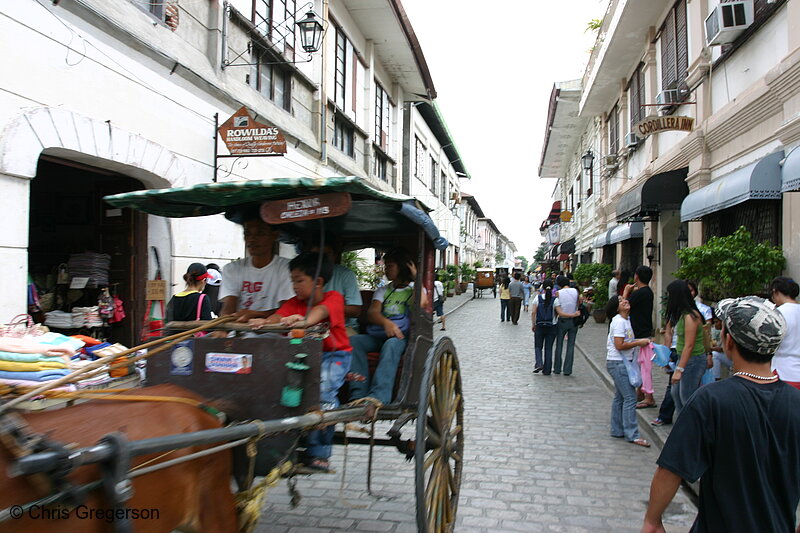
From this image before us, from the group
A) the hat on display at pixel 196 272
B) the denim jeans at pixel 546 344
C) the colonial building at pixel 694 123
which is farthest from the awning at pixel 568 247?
the hat on display at pixel 196 272

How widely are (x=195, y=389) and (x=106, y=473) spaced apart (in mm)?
1270

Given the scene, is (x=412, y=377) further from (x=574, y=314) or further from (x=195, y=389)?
(x=574, y=314)

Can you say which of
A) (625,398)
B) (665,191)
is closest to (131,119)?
(625,398)

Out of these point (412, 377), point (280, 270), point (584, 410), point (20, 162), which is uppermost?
point (20, 162)

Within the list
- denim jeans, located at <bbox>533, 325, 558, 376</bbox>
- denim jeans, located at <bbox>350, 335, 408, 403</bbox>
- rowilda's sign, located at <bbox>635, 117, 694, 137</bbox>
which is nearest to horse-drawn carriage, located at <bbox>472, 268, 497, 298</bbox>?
rowilda's sign, located at <bbox>635, 117, 694, 137</bbox>

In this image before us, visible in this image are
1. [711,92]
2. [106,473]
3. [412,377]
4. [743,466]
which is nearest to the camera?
[106,473]

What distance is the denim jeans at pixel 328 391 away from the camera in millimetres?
3299

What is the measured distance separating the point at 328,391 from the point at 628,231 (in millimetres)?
14677

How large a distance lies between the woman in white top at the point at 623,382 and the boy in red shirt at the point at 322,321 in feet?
12.1

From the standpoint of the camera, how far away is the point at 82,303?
320 inches

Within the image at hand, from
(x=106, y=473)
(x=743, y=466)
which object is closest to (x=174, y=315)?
→ (x=106, y=473)

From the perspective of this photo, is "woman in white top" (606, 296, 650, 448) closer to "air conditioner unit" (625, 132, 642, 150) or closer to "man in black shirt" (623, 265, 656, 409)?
"man in black shirt" (623, 265, 656, 409)

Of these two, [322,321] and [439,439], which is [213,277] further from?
[439,439]

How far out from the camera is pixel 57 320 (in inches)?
288
